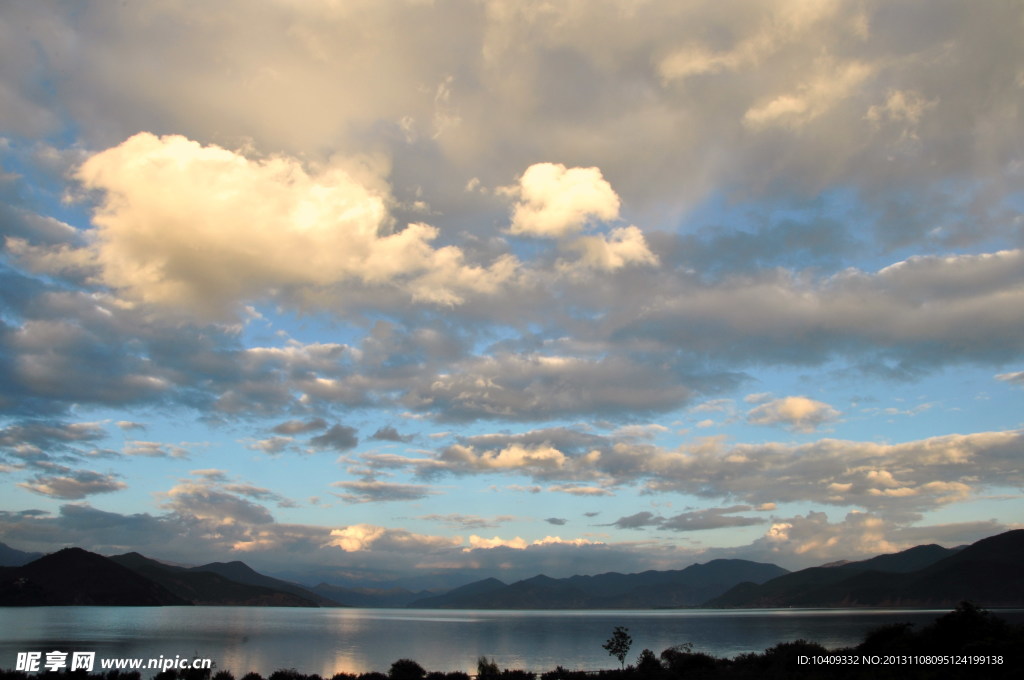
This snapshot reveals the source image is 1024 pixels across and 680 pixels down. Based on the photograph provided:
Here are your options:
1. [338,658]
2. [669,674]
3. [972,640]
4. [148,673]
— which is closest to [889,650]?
[972,640]

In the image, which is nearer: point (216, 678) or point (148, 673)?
point (216, 678)

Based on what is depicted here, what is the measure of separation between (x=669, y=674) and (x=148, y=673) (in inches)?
2126

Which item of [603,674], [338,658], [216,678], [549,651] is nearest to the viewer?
[216,678]

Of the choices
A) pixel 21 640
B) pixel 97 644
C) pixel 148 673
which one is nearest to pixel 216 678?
pixel 148 673

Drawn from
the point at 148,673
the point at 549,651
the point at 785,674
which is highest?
the point at 785,674

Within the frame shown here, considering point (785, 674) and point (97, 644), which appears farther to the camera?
point (97, 644)

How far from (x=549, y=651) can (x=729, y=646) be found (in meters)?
32.6

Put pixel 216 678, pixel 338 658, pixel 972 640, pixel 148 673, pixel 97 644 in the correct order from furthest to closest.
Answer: pixel 97 644
pixel 338 658
pixel 148 673
pixel 216 678
pixel 972 640

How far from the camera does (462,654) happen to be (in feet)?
357

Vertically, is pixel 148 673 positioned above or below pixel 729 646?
above

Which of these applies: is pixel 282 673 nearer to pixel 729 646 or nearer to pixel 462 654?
pixel 462 654

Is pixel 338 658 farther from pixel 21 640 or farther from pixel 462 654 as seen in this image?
pixel 21 640

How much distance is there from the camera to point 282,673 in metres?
49.3

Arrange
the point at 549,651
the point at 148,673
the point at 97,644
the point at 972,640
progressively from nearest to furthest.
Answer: the point at 972,640, the point at 148,673, the point at 97,644, the point at 549,651
